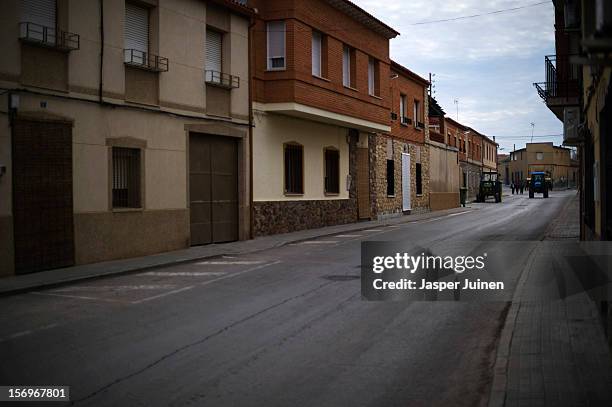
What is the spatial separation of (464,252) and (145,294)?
7.48m

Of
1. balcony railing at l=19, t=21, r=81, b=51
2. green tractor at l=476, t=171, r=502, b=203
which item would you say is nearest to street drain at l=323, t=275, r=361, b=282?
balcony railing at l=19, t=21, r=81, b=51

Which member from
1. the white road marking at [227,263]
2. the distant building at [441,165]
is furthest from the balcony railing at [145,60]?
the distant building at [441,165]

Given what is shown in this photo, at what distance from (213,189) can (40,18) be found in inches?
265

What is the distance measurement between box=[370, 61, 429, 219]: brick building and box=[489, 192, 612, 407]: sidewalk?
20.4 m

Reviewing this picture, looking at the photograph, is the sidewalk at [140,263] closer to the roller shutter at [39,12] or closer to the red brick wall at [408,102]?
the roller shutter at [39,12]

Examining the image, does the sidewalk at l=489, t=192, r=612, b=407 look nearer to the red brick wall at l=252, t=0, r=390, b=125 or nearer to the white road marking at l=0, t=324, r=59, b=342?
the white road marking at l=0, t=324, r=59, b=342

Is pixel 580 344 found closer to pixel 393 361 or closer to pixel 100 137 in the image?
pixel 393 361

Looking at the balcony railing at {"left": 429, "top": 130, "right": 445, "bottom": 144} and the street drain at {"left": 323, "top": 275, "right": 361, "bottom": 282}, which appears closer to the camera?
the street drain at {"left": 323, "top": 275, "right": 361, "bottom": 282}

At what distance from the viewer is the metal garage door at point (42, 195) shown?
1198 centimetres

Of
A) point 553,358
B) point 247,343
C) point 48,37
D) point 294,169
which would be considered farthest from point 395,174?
point 553,358

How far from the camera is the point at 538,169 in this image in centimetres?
9662

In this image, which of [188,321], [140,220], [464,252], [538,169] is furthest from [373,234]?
[538,169]

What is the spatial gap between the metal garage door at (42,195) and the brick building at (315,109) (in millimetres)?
7519

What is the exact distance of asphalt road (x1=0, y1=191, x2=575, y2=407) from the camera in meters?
5.27
